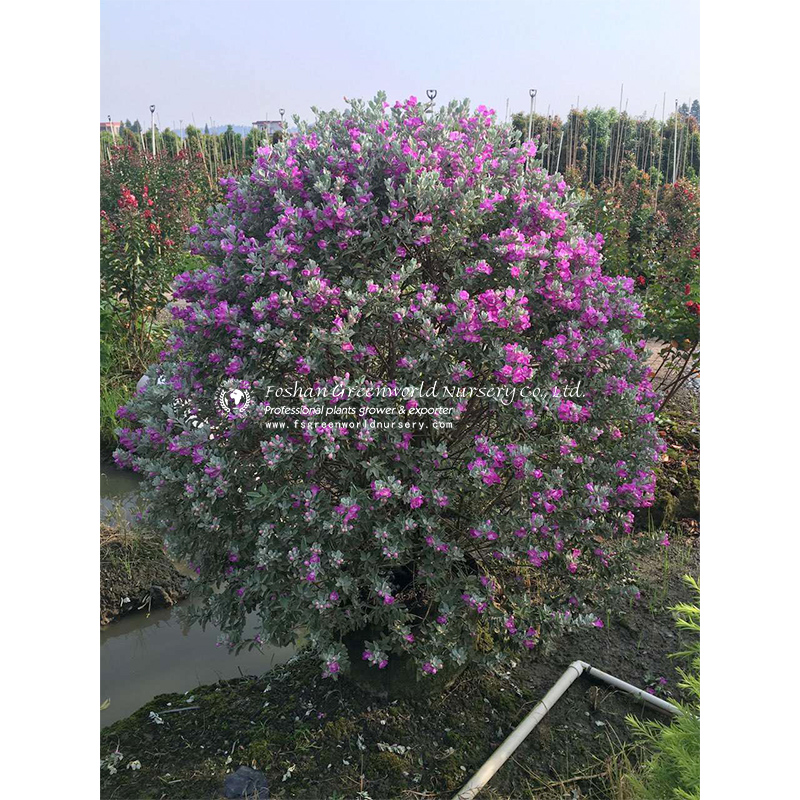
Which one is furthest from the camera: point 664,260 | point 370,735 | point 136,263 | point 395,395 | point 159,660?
point 136,263

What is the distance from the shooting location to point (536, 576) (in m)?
2.85

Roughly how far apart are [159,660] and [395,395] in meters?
1.93

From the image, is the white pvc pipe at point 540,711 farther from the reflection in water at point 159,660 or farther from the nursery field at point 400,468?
the reflection in water at point 159,660

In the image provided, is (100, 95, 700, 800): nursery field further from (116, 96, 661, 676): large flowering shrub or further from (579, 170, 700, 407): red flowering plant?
(579, 170, 700, 407): red flowering plant

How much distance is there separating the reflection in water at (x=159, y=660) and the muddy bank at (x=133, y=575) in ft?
0.19

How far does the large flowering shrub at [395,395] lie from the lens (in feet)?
6.87

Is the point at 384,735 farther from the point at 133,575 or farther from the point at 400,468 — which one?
the point at 133,575

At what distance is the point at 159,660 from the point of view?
126 inches

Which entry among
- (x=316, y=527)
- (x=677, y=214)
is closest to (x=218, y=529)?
(x=316, y=527)

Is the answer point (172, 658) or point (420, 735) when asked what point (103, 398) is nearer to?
point (172, 658)

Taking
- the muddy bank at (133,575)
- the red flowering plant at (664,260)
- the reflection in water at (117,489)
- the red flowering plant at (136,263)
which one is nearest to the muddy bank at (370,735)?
the muddy bank at (133,575)

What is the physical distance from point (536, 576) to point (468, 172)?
5.15ft

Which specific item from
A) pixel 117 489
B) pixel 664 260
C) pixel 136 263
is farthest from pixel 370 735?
pixel 136 263

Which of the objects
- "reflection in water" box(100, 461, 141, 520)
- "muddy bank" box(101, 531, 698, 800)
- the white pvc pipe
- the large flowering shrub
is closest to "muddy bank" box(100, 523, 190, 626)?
"reflection in water" box(100, 461, 141, 520)
